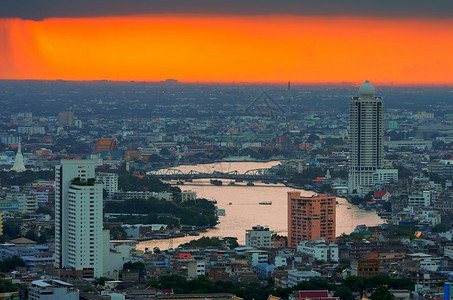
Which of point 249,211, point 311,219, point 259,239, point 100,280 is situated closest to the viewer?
point 100,280

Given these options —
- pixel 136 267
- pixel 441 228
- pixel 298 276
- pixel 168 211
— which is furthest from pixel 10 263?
pixel 168 211

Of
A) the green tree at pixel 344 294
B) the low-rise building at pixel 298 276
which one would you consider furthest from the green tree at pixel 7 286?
the green tree at pixel 344 294

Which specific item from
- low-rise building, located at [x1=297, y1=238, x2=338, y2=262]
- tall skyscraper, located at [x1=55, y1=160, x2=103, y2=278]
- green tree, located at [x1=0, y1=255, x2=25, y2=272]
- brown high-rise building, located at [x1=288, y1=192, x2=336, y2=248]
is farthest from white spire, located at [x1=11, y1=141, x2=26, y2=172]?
tall skyscraper, located at [x1=55, y1=160, x2=103, y2=278]

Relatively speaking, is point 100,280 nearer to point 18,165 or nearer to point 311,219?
point 311,219

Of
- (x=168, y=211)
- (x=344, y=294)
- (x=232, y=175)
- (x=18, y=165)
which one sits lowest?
(x=344, y=294)

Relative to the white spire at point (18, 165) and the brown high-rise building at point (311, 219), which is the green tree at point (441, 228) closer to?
the brown high-rise building at point (311, 219)

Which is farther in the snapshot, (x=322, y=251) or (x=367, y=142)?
(x=367, y=142)

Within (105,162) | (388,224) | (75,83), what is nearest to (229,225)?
(388,224)
